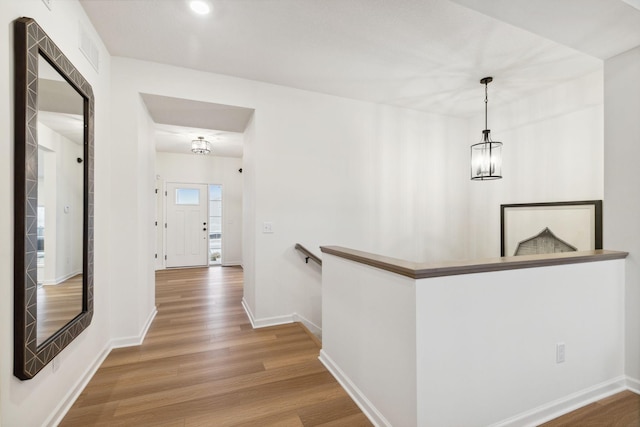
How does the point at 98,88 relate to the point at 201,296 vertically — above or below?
above

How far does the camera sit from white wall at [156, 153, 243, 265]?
6512 millimetres

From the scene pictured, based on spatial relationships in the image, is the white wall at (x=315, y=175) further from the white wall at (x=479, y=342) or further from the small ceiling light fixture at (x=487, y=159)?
the white wall at (x=479, y=342)

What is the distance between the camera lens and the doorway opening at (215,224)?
6945 mm

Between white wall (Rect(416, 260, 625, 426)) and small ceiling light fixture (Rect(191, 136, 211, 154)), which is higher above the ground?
small ceiling light fixture (Rect(191, 136, 211, 154))

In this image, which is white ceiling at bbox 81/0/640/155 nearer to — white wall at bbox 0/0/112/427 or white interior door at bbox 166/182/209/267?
white wall at bbox 0/0/112/427

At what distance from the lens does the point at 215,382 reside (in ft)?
6.79

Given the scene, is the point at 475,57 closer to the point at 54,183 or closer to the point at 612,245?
the point at 612,245

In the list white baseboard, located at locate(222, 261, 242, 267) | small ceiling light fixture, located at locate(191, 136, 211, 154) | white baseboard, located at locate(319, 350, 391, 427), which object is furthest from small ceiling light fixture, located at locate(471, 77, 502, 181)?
white baseboard, located at locate(222, 261, 242, 267)

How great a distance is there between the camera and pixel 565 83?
3.15m

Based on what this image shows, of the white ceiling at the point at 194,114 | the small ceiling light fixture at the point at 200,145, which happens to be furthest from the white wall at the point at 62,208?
the small ceiling light fixture at the point at 200,145

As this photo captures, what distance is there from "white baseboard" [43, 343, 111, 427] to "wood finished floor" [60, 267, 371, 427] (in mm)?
33

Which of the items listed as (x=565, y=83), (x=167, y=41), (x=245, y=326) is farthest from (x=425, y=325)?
(x=565, y=83)

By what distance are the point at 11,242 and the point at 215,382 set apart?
1.51 metres

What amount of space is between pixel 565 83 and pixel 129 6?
4.27 m
